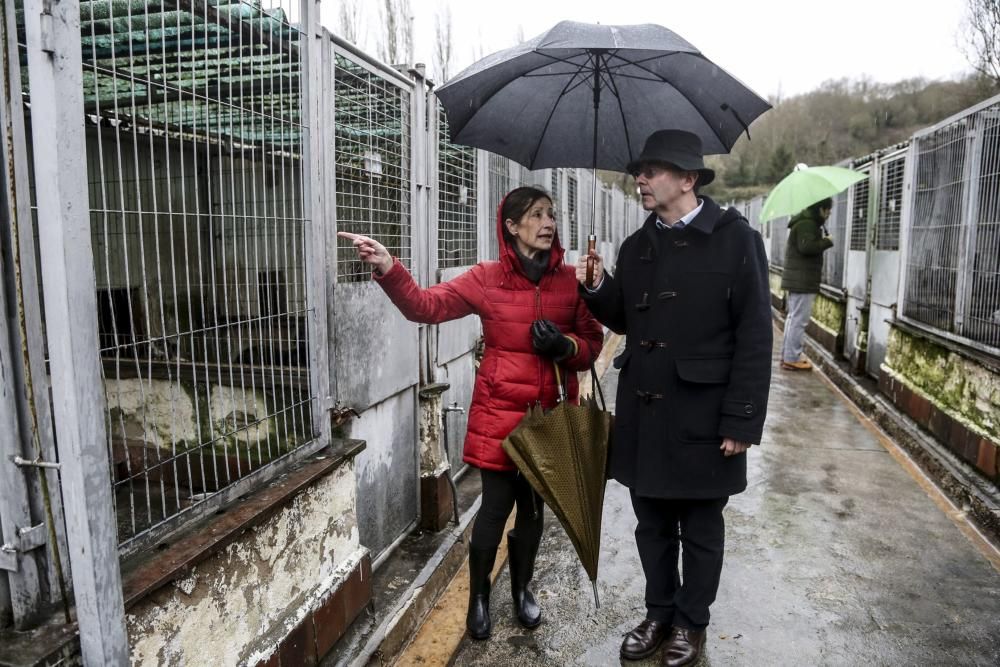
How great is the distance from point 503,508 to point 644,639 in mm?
826

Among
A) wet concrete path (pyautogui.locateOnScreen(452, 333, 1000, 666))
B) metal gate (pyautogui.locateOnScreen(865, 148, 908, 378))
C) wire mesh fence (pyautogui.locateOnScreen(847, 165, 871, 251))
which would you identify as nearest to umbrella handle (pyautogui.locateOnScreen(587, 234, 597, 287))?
wet concrete path (pyautogui.locateOnScreen(452, 333, 1000, 666))

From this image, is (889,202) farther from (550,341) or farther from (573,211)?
(550,341)

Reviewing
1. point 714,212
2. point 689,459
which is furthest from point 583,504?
point 714,212

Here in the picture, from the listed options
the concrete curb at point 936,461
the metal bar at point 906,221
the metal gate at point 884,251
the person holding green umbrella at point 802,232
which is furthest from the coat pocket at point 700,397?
the person holding green umbrella at point 802,232

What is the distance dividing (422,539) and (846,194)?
8.81 m

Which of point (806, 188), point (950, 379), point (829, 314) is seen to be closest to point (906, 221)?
point (806, 188)

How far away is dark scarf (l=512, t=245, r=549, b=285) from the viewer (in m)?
3.14

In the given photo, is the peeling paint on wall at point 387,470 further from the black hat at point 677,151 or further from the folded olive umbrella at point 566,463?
the black hat at point 677,151

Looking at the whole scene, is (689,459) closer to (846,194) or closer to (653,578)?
(653,578)

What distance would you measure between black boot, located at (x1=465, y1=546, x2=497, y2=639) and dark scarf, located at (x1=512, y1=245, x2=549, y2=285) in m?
1.22

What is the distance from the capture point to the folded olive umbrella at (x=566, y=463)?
2941mm

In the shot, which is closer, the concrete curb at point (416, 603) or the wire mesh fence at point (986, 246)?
the concrete curb at point (416, 603)

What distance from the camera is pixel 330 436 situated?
123 inches

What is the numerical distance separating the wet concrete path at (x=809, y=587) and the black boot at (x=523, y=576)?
0.19ft
